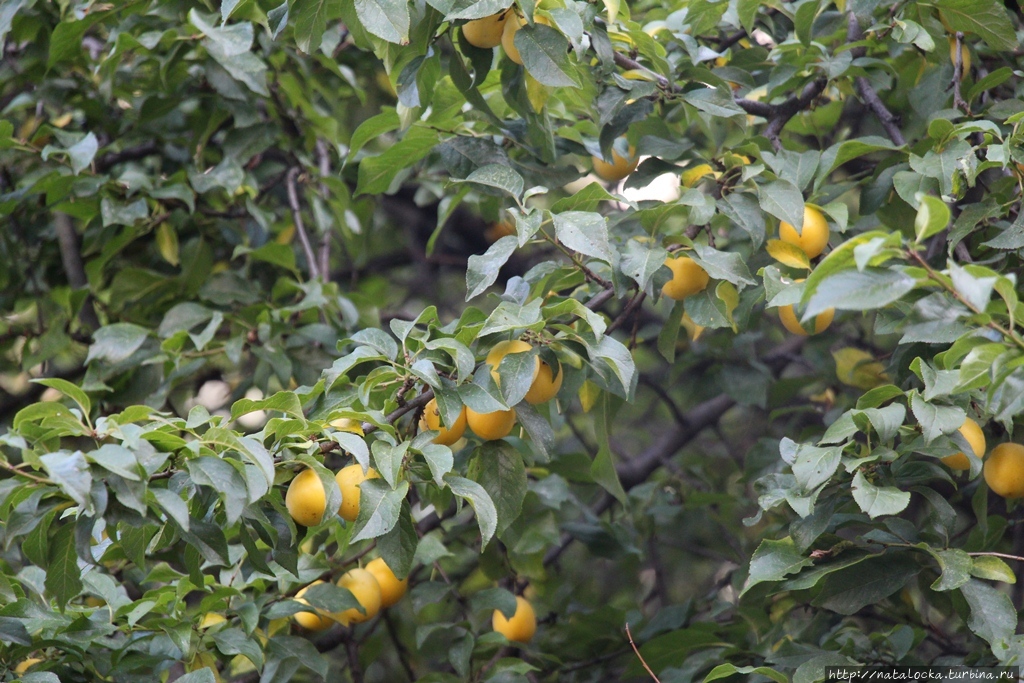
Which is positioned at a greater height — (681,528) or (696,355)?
(696,355)

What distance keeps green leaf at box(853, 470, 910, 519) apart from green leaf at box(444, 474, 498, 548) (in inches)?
16.1

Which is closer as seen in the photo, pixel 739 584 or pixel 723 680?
pixel 723 680

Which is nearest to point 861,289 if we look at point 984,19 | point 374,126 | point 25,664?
point 984,19

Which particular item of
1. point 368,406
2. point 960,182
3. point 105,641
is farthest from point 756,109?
point 105,641

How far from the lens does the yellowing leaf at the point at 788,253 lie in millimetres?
1238

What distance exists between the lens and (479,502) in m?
0.99

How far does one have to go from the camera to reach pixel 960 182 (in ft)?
3.83

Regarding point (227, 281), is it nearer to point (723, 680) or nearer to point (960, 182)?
point (723, 680)

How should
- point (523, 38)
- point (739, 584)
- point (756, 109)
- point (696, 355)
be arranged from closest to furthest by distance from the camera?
point (523, 38) < point (756, 109) < point (739, 584) < point (696, 355)

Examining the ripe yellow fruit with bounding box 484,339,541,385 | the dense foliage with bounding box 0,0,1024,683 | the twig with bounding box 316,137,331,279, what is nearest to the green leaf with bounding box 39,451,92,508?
the dense foliage with bounding box 0,0,1024,683

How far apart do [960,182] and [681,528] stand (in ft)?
3.61

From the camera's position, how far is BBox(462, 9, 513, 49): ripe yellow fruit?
113cm

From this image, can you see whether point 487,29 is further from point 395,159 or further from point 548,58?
point 395,159

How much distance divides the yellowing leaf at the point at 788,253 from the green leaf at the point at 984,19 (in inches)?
17.5
